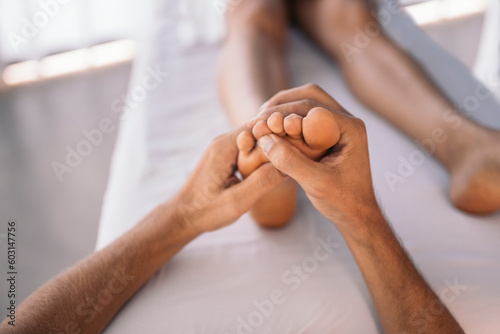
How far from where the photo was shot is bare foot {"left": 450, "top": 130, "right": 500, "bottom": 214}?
32.8 inches

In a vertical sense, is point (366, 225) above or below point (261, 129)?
below

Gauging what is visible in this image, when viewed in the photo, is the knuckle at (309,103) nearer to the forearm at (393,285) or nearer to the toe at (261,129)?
the toe at (261,129)

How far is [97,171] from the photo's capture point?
162 centimetres

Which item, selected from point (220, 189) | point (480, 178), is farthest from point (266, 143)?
point (480, 178)

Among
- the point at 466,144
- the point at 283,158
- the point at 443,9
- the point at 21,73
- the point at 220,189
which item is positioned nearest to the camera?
the point at 283,158

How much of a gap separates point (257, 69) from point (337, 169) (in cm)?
35

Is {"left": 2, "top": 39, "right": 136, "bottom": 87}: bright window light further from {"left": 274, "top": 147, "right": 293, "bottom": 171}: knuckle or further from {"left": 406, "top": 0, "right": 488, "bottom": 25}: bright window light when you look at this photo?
{"left": 274, "top": 147, "right": 293, "bottom": 171}: knuckle

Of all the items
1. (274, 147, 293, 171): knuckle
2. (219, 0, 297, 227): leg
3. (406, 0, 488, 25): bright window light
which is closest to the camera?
(274, 147, 293, 171): knuckle

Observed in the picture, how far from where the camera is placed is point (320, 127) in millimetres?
683

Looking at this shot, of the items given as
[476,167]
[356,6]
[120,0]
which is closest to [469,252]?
[476,167]

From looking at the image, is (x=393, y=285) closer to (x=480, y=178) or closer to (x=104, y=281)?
(x=480, y=178)

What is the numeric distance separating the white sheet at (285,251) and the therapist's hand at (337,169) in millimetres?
124

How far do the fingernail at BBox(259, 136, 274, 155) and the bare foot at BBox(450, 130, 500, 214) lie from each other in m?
0.39

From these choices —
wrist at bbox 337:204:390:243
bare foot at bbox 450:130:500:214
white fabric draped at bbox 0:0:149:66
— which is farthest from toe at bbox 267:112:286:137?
white fabric draped at bbox 0:0:149:66
